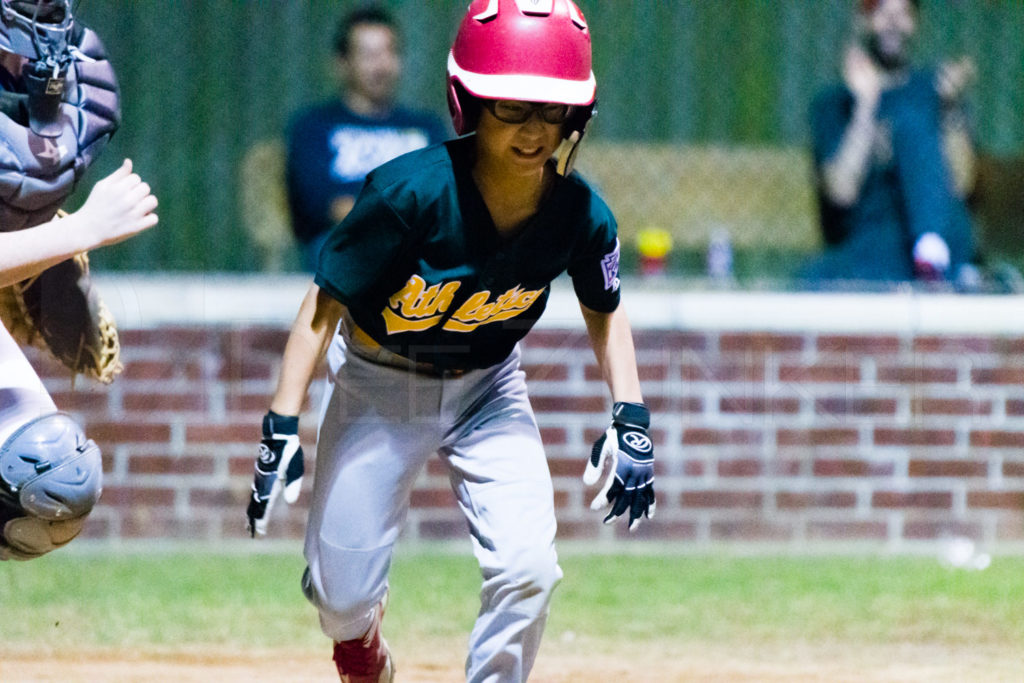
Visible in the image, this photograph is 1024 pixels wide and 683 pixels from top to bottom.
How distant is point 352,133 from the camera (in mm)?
6469

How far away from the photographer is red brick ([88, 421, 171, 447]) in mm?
6449

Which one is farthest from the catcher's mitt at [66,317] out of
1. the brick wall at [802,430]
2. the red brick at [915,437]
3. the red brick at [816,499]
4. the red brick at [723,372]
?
the red brick at [915,437]

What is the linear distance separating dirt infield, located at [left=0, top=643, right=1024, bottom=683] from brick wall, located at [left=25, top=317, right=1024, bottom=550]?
1.68m

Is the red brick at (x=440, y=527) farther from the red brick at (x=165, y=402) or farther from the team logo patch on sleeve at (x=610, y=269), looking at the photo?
the team logo patch on sleeve at (x=610, y=269)

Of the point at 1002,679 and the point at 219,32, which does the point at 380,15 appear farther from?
the point at 1002,679

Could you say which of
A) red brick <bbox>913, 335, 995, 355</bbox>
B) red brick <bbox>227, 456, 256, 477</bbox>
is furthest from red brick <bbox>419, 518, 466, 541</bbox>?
red brick <bbox>913, 335, 995, 355</bbox>

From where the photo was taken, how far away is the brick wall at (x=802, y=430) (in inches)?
260

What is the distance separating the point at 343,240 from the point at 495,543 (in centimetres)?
84

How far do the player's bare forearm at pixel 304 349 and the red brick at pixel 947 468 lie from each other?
3.97 metres

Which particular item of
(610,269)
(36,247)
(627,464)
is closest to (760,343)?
(610,269)

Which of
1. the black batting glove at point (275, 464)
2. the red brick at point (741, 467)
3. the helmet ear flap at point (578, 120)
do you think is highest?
the helmet ear flap at point (578, 120)

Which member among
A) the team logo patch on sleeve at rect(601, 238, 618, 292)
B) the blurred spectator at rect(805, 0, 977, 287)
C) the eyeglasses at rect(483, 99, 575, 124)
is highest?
the eyeglasses at rect(483, 99, 575, 124)

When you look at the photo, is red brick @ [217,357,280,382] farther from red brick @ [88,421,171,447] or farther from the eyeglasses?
the eyeglasses

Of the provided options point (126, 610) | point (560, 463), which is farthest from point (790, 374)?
point (126, 610)
